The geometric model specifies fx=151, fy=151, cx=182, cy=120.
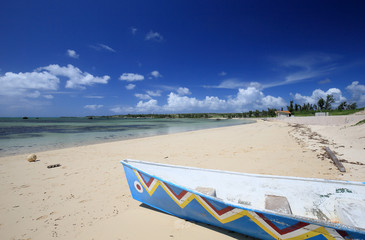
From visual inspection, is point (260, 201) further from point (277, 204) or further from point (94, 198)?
point (94, 198)

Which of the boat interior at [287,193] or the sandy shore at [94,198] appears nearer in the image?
the boat interior at [287,193]

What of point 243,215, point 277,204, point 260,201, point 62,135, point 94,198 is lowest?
point 94,198

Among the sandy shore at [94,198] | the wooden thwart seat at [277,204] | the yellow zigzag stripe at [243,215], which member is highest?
the yellow zigzag stripe at [243,215]

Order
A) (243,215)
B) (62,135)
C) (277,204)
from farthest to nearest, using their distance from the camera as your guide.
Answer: (62,135), (277,204), (243,215)

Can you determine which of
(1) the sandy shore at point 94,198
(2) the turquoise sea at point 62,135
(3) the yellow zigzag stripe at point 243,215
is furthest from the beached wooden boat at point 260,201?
(2) the turquoise sea at point 62,135

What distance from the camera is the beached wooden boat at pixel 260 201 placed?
6.61ft

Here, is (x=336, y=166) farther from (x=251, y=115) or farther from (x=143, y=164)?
(x=251, y=115)

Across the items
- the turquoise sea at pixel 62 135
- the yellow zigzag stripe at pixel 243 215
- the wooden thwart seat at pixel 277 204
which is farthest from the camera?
the turquoise sea at pixel 62 135

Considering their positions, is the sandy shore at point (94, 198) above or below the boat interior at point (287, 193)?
below

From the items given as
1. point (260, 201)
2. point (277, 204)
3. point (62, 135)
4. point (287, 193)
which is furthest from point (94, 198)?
point (62, 135)

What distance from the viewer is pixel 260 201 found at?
3354 millimetres

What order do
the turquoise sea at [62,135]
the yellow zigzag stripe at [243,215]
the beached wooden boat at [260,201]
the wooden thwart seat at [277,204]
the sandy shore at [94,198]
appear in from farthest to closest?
the turquoise sea at [62,135] → the sandy shore at [94,198] → the wooden thwart seat at [277,204] → the beached wooden boat at [260,201] → the yellow zigzag stripe at [243,215]

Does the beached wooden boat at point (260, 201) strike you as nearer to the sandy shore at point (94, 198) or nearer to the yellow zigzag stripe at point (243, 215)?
the yellow zigzag stripe at point (243, 215)

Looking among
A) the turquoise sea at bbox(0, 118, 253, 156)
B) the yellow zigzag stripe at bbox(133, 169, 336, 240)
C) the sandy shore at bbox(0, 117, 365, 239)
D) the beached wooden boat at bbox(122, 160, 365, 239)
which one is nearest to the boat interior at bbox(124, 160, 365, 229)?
the beached wooden boat at bbox(122, 160, 365, 239)
